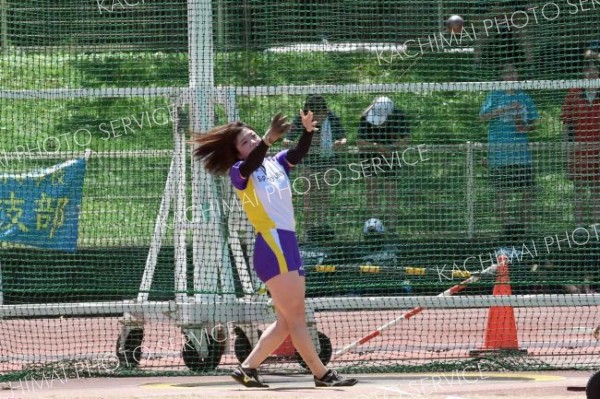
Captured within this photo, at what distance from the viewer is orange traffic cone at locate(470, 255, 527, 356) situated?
10039 mm

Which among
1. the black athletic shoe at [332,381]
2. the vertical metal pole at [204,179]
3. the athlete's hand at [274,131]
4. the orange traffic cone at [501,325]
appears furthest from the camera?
the orange traffic cone at [501,325]

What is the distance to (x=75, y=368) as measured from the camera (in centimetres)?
959

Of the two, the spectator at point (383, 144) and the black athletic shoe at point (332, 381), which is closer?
the black athletic shoe at point (332, 381)

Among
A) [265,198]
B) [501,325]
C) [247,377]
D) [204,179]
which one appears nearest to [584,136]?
[501,325]

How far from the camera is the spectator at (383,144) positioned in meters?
11.0

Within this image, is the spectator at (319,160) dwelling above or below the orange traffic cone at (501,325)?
above

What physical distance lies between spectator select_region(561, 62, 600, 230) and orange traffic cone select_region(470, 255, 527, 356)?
39.6 inches

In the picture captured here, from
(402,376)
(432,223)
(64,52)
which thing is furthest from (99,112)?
(402,376)

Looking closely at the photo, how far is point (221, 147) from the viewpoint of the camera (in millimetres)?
8125

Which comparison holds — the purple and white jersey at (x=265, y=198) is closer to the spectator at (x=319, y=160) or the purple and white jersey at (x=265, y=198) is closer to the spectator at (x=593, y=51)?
the spectator at (x=319, y=160)

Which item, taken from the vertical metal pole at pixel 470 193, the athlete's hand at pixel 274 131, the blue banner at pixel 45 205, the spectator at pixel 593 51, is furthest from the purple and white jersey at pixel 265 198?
the spectator at pixel 593 51

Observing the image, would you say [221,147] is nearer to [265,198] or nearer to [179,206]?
[265,198]

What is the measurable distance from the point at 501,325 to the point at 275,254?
3.37 m

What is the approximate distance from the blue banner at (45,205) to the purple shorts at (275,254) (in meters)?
2.84
